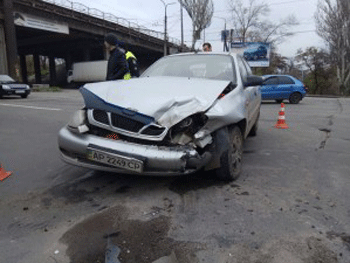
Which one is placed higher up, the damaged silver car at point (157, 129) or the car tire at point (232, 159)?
the damaged silver car at point (157, 129)

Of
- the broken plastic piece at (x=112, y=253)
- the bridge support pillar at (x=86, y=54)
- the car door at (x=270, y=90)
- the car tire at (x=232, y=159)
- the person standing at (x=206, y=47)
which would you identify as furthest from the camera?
the bridge support pillar at (x=86, y=54)

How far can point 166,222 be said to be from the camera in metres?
2.57

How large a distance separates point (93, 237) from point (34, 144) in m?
3.66

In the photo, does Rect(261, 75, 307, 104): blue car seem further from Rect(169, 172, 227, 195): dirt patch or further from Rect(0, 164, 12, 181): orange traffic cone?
Rect(0, 164, 12, 181): orange traffic cone

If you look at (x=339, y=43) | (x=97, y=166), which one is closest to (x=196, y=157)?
(x=97, y=166)

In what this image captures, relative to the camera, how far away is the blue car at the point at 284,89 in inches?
581

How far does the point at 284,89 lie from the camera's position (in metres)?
14.8

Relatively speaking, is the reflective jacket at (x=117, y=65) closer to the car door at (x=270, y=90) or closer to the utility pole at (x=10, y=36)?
the car door at (x=270, y=90)

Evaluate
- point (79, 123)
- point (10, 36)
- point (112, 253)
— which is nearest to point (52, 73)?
point (10, 36)

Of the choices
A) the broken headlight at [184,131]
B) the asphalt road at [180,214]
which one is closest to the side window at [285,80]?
the asphalt road at [180,214]

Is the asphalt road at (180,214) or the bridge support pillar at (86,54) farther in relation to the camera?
the bridge support pillar at (86,54)

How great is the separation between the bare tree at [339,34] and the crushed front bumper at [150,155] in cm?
3394

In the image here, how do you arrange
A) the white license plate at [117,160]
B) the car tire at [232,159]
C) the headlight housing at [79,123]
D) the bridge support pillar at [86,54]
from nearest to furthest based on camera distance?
the white license plate at [117,160]
the headlight housing at [79,123]
the car tire at [232,159]
the bridge support pillar at [86,54]

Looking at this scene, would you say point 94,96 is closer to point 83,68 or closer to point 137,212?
point 137,212
